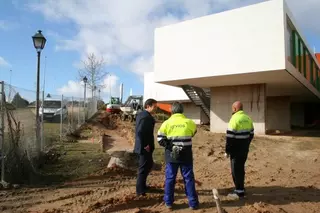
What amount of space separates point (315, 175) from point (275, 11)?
8.38 m

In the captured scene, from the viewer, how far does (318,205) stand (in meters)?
5.47

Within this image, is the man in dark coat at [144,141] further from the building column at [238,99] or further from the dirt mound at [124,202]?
the building column at [238,99]

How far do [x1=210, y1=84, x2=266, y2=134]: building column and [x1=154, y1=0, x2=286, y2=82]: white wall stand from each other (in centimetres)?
391

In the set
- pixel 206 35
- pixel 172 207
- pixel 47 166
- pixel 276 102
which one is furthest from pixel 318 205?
pixel 276 102

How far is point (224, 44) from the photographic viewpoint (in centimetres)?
1557

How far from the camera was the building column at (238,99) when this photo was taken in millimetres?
18188

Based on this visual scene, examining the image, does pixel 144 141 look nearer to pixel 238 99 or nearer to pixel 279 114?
pixel 238 99

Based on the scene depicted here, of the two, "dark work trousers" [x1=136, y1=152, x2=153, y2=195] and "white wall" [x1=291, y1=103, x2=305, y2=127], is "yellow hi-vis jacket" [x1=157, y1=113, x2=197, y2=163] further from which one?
"white wall" [x1=291, y1=103, x2=305, y2=127]

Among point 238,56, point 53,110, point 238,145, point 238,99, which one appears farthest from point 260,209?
point 238,99

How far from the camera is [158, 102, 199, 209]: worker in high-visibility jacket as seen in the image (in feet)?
16.4

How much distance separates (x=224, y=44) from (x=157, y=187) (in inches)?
430

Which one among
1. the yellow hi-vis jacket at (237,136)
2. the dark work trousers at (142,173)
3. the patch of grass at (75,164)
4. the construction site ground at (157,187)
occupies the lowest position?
the construction site ground at (157,187)

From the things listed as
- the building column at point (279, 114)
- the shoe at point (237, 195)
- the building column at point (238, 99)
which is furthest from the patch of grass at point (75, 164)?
the building column at point (279, 114)

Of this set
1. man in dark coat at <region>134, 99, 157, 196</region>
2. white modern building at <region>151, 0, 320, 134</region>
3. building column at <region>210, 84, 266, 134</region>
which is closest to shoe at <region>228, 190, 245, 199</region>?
man in dark coat at <region>134, 99, 157, 196</region>
